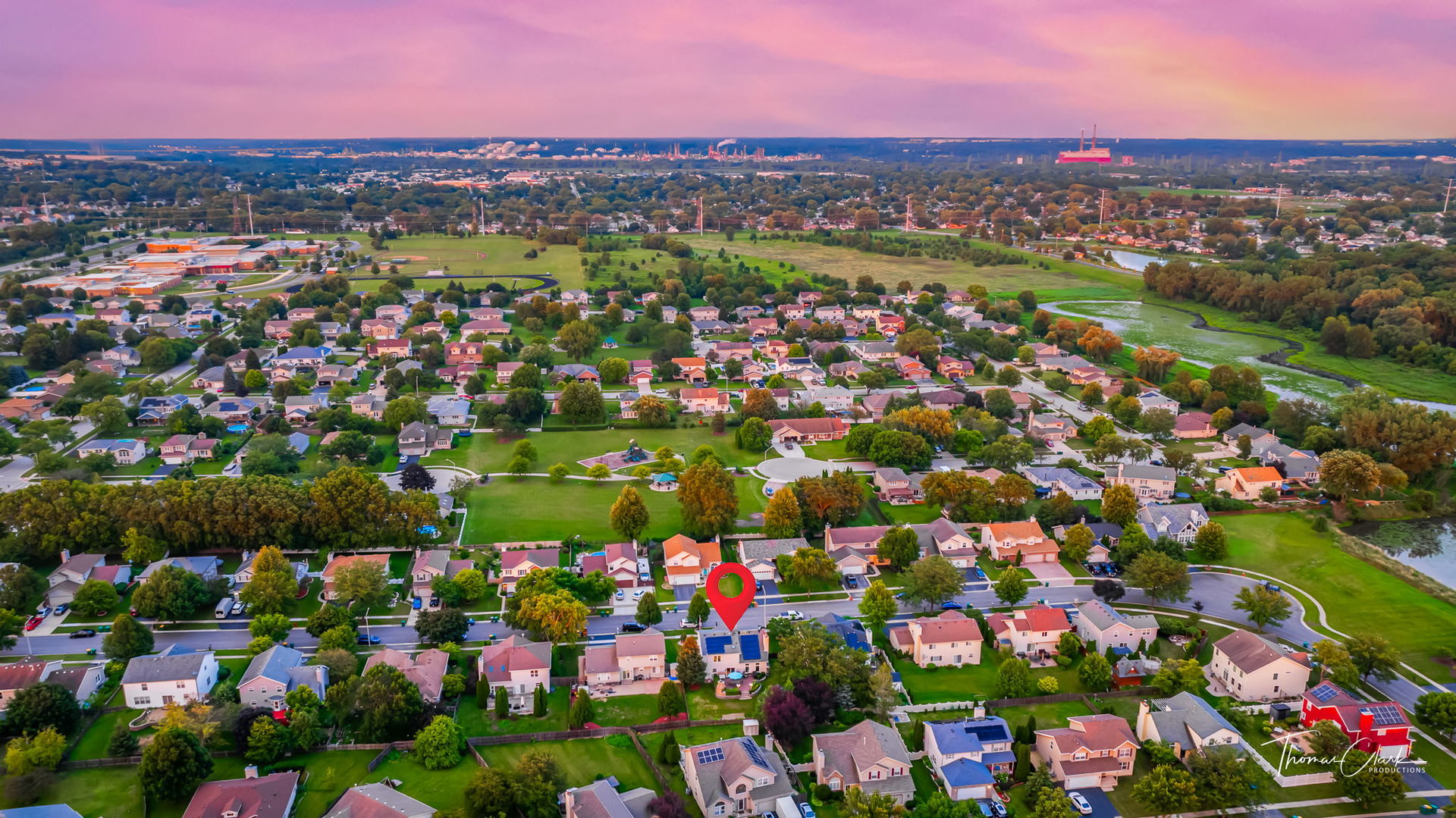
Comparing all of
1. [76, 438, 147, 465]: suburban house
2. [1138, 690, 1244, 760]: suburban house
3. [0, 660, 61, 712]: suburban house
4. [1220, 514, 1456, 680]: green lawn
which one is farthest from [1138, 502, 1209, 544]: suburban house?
[76, 438, 147, 465]: suburban house

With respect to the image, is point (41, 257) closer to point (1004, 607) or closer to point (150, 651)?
point (150, 651)

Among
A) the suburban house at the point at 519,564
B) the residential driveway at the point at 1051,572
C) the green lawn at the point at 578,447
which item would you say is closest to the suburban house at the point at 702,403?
the green lawn at the point at 578,447

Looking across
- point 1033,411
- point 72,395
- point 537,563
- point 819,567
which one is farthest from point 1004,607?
point 72,395

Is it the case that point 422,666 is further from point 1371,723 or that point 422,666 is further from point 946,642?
point 1371,723

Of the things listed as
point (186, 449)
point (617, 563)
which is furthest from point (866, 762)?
point (186, 449)

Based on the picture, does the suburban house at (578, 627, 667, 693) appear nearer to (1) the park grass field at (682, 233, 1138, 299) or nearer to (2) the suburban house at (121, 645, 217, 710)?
(2) the suburban house at (121, 645, 217, 710)

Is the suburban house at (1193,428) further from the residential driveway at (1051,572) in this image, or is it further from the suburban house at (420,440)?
the suburban house at (420,440)
